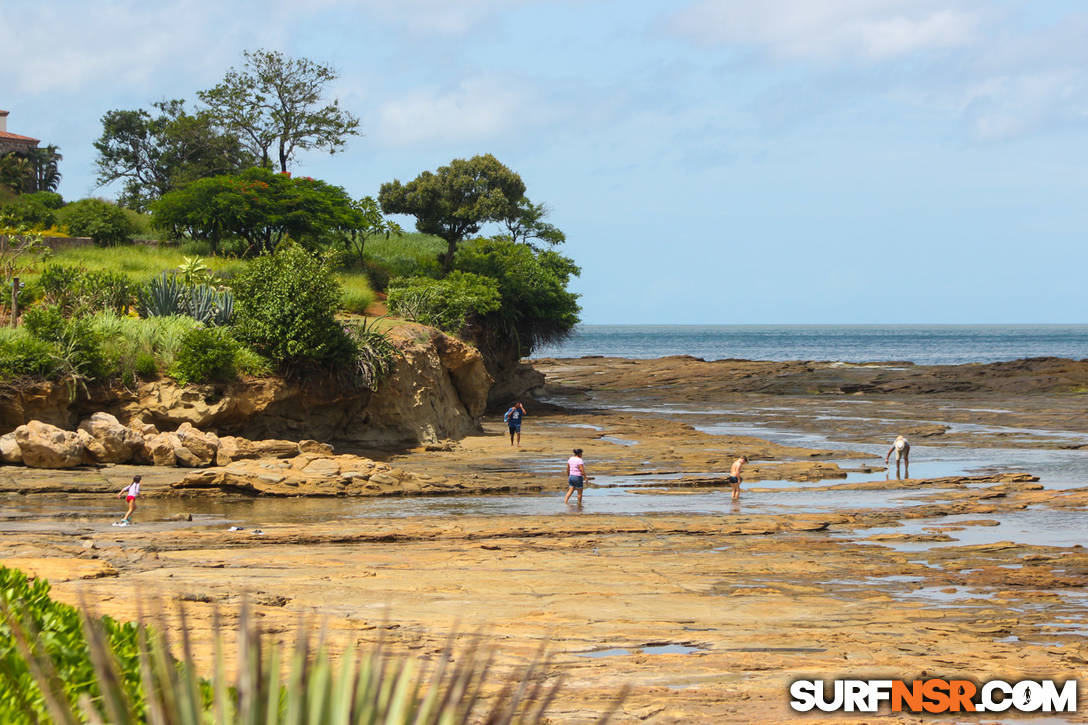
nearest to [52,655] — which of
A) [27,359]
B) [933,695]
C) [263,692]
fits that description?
[263,692]

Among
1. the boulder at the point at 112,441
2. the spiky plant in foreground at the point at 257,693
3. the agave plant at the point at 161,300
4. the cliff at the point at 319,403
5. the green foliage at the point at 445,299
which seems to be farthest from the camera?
the green foliage at the point at 445,299

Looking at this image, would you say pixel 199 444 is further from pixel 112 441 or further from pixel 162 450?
pixel 112 441

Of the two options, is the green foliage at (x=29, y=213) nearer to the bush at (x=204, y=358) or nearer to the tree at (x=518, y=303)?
the tree at (x=518, y=303)

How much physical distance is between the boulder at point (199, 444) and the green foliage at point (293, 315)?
414 centimetres

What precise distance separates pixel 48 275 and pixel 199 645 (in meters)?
23.0

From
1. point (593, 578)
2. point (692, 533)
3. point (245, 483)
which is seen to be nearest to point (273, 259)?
point (245, 483)

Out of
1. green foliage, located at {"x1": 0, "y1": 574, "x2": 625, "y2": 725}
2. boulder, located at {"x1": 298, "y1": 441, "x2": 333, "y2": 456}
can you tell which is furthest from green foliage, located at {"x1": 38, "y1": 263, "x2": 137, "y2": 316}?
green foliage, located at {"x1": 0, "y1": 574, "x2": 625, "y2": 725}

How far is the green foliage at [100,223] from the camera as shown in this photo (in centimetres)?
4512

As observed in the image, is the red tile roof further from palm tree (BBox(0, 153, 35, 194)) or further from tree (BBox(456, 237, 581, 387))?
tree (BBox(456, 237, 581, 387))

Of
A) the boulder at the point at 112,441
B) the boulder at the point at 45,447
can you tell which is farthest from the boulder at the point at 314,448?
the boulder at the point at 45,447

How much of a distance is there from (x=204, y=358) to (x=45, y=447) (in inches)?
179

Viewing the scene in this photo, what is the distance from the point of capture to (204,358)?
80.3 ft

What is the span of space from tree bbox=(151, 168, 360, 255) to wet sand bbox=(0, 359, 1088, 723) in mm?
17265

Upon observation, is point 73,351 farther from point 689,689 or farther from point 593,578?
point 689,689
